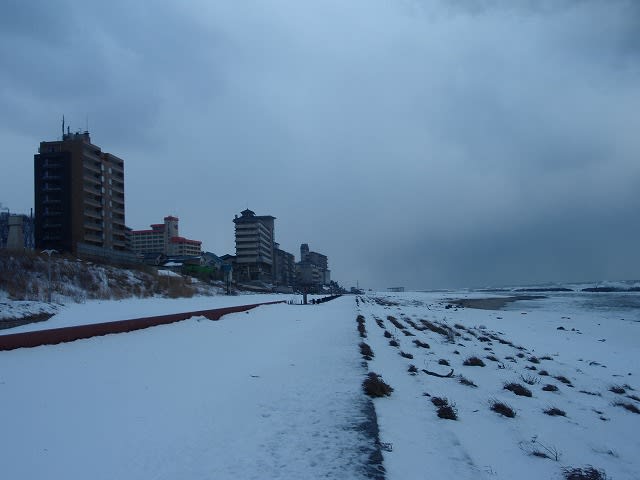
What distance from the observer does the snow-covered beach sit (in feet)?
15.1

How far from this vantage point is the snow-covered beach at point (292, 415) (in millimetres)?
4598

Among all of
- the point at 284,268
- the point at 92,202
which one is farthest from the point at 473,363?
the point at 284,268

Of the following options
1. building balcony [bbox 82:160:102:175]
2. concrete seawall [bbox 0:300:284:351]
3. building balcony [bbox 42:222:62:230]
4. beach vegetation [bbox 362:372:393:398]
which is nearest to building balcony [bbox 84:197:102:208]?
building balcony [bbox 82:160:102:175]

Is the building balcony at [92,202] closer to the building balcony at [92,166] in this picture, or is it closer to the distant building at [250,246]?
the building balcony at [92,166]

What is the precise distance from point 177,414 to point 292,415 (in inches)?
58.9

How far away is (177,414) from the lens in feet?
20.2

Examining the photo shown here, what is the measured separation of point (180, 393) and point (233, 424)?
1935mm

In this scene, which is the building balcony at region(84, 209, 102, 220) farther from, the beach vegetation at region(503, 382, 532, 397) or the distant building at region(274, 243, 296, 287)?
the distant building at region(274, 243, 296, 287)

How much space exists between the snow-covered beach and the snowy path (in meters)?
0.02

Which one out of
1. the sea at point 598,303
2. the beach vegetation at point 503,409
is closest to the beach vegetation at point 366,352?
the beach vegetation at point 503,409

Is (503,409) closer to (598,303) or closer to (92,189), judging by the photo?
(598,303)

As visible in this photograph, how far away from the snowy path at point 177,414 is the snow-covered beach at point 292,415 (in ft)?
0.08

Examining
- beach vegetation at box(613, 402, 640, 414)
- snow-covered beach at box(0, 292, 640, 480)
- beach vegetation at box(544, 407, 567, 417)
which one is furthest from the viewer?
beach vegetation at box(613, 402, 640, 414)

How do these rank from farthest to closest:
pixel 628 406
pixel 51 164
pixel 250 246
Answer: pixel 250 246 < pixel 51 164 < pixel 628 406
